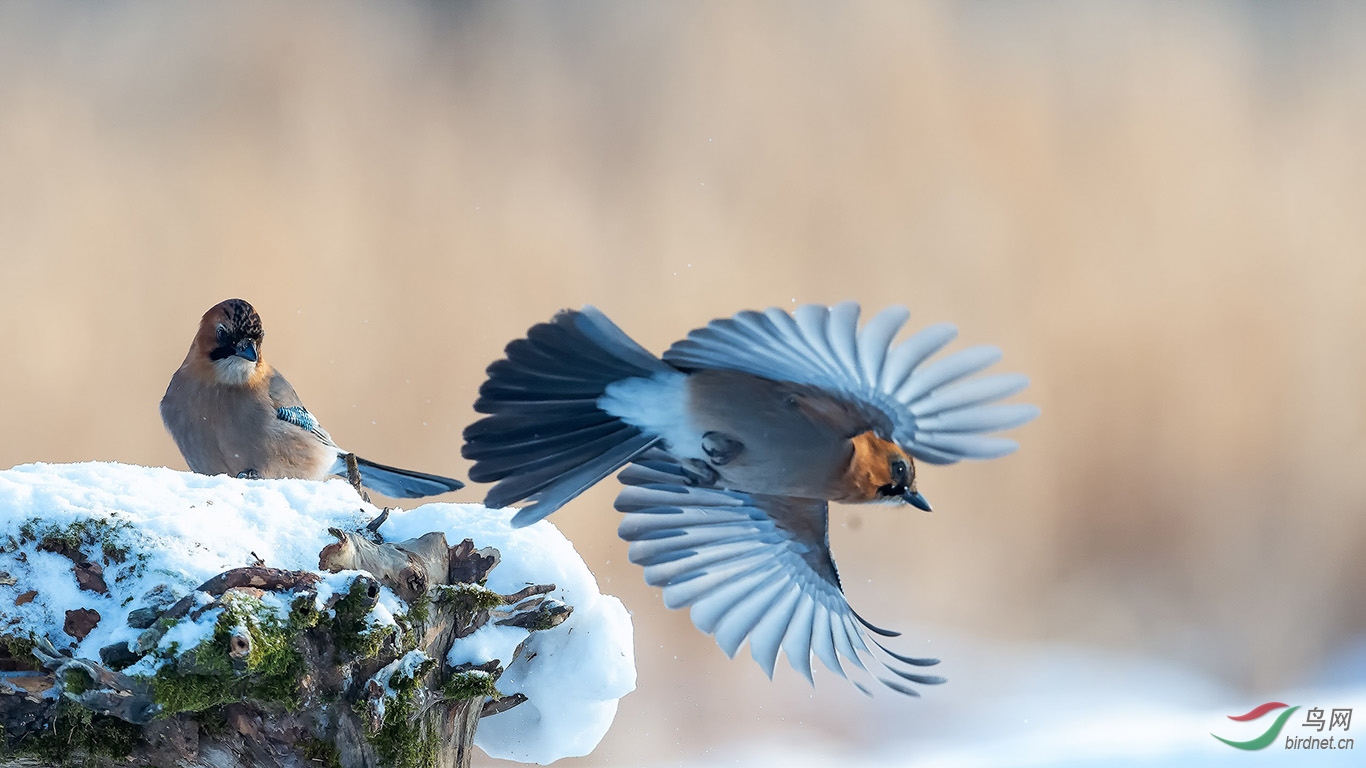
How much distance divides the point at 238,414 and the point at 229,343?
143mm

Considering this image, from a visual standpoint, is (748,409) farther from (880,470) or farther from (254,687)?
(254,687)

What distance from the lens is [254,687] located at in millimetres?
1281

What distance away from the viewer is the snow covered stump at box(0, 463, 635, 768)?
1257 millimetres

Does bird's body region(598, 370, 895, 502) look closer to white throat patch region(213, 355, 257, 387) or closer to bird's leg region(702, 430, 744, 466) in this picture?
bird's leg region(702, 430, 744, 466)

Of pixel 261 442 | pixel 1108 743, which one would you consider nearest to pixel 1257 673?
pixel 1108 743

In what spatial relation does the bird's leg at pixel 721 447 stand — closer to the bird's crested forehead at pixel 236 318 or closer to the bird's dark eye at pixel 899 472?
the bird's dark eye at pixel 899 472

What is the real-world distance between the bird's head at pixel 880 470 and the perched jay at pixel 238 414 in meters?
0.90

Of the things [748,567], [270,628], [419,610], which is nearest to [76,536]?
[270,628]

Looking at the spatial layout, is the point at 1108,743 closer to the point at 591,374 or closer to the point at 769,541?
the point at 769,541

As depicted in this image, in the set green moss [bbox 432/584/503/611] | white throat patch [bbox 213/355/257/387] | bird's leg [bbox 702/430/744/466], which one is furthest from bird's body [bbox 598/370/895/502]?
white throat patch [bbox 213/355/257/387]

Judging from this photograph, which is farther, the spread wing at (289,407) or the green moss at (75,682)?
the spread wing at (289,407)

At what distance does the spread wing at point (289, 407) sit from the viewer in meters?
2.39

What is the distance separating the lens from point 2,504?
4.64ft

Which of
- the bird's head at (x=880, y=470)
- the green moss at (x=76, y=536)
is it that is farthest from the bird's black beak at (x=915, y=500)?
the green moss at (x=76, y=536)
